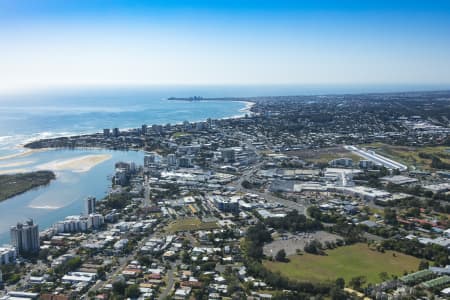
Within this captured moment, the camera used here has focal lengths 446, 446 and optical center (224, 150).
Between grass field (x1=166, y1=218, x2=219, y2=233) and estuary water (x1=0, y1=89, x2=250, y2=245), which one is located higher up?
estuary water (x1=0, y1=89, x2=250, y2=245)

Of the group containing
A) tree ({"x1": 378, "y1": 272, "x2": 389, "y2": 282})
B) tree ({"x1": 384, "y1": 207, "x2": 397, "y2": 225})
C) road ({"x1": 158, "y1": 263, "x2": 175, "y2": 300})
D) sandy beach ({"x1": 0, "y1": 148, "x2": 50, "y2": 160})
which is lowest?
road ({"x1": 158, "y1": 263, "x2": 175, "y2": 300})

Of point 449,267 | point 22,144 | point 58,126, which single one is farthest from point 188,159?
point 58,126

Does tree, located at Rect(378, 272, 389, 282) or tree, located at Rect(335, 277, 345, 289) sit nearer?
tree, located at Rect(335, 277, 345, 289)

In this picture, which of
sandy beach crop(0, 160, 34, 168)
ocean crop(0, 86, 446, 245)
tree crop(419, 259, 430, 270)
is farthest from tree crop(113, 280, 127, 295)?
sandy beach crop(0, 160, 34, 168)

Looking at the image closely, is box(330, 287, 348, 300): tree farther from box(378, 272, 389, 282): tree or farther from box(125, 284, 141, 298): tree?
box(125, 284, 141, 298): tree

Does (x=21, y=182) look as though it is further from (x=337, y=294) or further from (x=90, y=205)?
(x=337, y=294)

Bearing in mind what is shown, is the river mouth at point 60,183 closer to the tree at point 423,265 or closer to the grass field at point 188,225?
the grass field at point 188,225

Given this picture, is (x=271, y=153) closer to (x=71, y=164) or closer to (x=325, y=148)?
(x=325, y=148)
